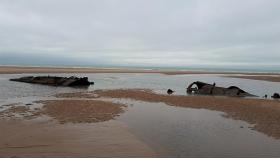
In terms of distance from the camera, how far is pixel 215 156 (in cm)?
896

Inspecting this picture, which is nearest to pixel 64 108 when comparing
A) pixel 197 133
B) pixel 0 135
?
pixel 0 135

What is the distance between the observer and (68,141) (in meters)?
10.1

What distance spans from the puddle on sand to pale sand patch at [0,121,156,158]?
2.75 feet

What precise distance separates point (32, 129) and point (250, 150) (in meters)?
8.35

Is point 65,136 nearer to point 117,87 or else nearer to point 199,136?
point 199,136

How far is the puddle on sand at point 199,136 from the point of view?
9453 millimetres

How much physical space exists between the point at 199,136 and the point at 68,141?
509 cm

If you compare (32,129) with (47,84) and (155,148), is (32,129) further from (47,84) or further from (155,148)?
(47,84)

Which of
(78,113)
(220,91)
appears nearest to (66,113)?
(78,113)

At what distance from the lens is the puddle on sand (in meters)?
9.45

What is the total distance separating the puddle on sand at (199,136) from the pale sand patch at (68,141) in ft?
2.75

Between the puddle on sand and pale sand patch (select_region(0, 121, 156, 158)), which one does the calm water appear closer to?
the puddle on sand

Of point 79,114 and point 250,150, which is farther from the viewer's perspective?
point 79,114

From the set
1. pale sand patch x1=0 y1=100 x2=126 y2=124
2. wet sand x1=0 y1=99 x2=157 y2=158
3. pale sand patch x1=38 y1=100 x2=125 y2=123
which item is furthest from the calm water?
pale sand patch x1=0 y1=100 x2=126 y2=124
